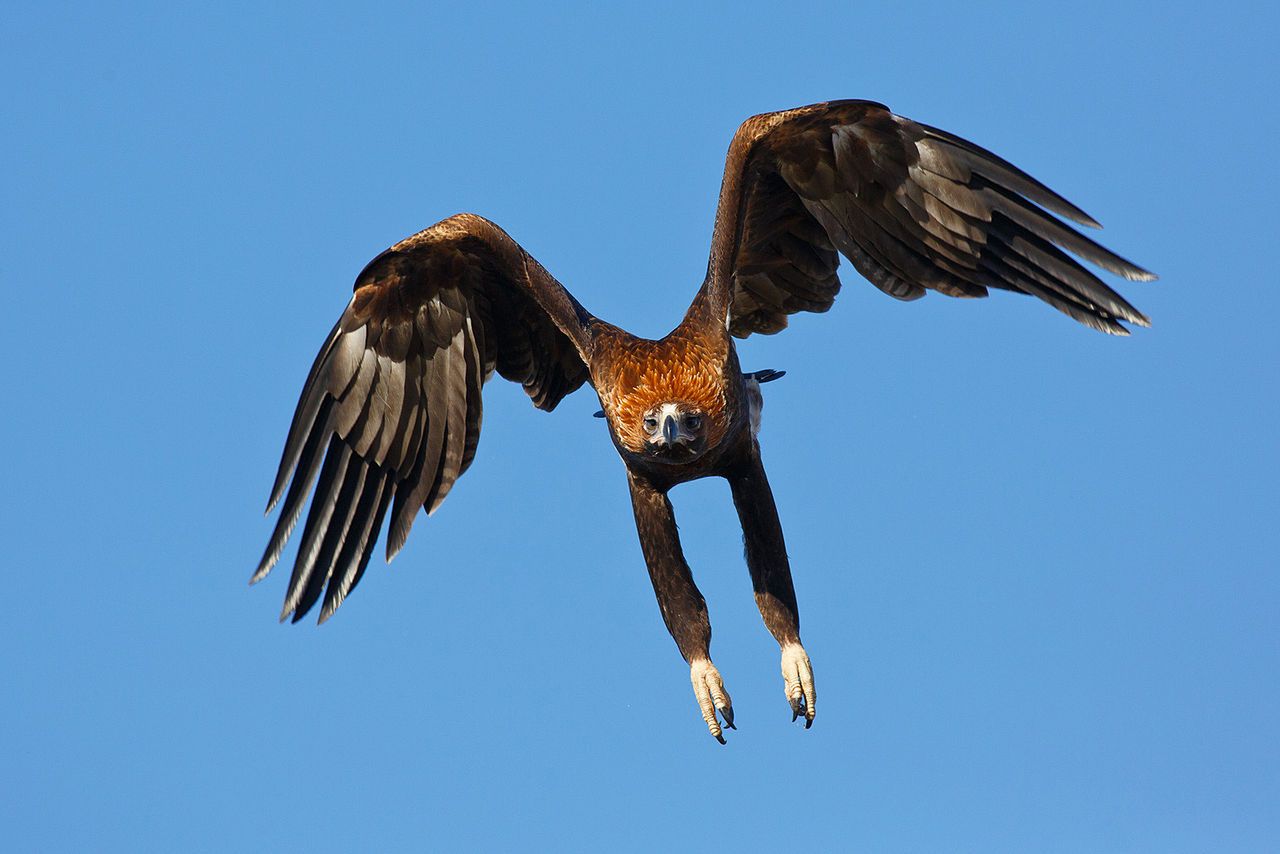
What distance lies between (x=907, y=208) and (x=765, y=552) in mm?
2005

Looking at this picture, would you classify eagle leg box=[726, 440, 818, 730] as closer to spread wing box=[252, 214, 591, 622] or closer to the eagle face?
the eagle face

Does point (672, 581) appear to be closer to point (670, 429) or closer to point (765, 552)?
point (765, 552)

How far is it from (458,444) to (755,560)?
1.78 meters

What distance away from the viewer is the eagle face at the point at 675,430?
331 inches

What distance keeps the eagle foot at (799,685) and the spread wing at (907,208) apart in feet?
6.36

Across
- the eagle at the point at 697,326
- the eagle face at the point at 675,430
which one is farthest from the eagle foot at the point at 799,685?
the eagle face at the point at 675,430

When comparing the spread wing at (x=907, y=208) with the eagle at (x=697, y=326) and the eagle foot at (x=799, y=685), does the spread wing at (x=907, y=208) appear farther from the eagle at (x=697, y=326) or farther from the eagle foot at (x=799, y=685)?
the eagle foot at (x=799, y=685)

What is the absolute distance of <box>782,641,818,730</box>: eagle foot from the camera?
9.03m

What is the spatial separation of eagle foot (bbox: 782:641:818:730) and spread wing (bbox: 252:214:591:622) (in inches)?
78.6

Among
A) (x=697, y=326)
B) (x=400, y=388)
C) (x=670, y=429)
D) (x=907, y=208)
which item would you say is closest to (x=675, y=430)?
(x=670, y=429)

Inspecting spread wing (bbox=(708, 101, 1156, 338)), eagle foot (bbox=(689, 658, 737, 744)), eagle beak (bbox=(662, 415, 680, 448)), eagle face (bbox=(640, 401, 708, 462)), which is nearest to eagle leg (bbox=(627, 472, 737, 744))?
eagle foot (bbox=(689, 658, 737, 744))

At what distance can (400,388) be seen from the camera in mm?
9508

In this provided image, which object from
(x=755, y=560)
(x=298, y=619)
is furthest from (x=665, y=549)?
(x=298, y=619)

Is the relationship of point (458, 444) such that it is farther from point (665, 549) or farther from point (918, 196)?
point (918, 196)
